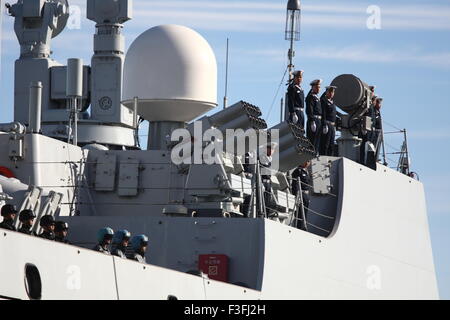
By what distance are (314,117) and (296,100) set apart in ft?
1.89

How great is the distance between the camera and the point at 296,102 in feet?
73.0

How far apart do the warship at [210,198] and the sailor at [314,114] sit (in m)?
0.96

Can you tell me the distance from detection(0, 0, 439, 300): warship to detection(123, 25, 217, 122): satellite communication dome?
2cm

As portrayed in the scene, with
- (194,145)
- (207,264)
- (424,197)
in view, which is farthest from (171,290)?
(424,197)

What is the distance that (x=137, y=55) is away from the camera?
22266 millimetres

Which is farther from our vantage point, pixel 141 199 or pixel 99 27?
pixel 99 27

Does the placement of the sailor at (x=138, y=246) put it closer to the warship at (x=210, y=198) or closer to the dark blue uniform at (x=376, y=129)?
the warship at (x=210, y=198)

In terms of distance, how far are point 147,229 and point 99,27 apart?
40.1 ft

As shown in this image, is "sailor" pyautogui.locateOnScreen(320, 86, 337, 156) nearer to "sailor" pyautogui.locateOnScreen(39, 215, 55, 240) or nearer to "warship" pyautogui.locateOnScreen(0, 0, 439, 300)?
"warship" pyautogui.locateOnScreen(0, 0, 439, 300)

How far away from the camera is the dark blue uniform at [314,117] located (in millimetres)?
22562

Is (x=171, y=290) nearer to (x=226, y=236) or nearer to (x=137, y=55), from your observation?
(x=226, y=236)

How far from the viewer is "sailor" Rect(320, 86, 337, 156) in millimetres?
22922

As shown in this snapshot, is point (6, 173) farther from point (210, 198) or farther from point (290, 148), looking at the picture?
point (290, 148)

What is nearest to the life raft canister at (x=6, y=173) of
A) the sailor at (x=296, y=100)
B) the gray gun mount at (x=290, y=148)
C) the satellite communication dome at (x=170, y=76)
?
the satellite communication dome at (x=170, y=76)
